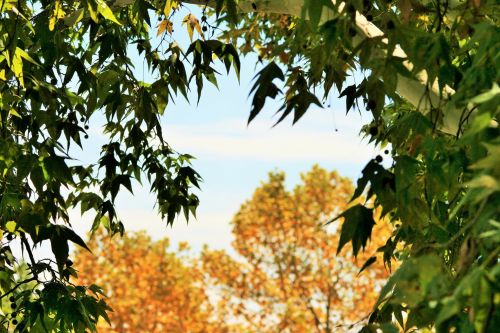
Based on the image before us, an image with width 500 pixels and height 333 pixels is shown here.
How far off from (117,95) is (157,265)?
19408mm

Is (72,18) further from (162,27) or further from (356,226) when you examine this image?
(356,226)

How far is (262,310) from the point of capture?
19.4 m

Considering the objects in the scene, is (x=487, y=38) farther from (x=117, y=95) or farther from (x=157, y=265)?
(x=157, y=265)

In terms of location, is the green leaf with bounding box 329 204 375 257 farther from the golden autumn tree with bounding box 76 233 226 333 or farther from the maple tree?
the golden autumn tree with bounding box 76 233 226 333

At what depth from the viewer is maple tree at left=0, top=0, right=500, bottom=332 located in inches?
93.6

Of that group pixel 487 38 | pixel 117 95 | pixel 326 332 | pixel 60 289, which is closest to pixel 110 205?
pixel 117 95

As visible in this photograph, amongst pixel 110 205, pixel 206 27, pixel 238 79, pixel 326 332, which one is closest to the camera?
pixel 238 79

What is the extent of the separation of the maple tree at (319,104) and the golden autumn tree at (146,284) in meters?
14.8

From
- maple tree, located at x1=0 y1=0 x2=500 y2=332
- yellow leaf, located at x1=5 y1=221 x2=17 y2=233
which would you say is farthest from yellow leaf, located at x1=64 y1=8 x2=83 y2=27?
yellow leaf, located at x1=5 y1=221 x2=17 y2=233

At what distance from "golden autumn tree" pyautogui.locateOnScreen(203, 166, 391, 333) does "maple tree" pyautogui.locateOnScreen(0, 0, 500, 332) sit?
10815 mm

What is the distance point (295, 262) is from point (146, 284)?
6.35 meters

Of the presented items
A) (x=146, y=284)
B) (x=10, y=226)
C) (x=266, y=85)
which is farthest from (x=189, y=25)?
(x=146, y=284)

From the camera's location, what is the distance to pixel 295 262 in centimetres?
1948

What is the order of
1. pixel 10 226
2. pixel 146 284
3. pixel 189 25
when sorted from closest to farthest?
pixel 10 226 → pixel 189 25 → pixel 146 284
